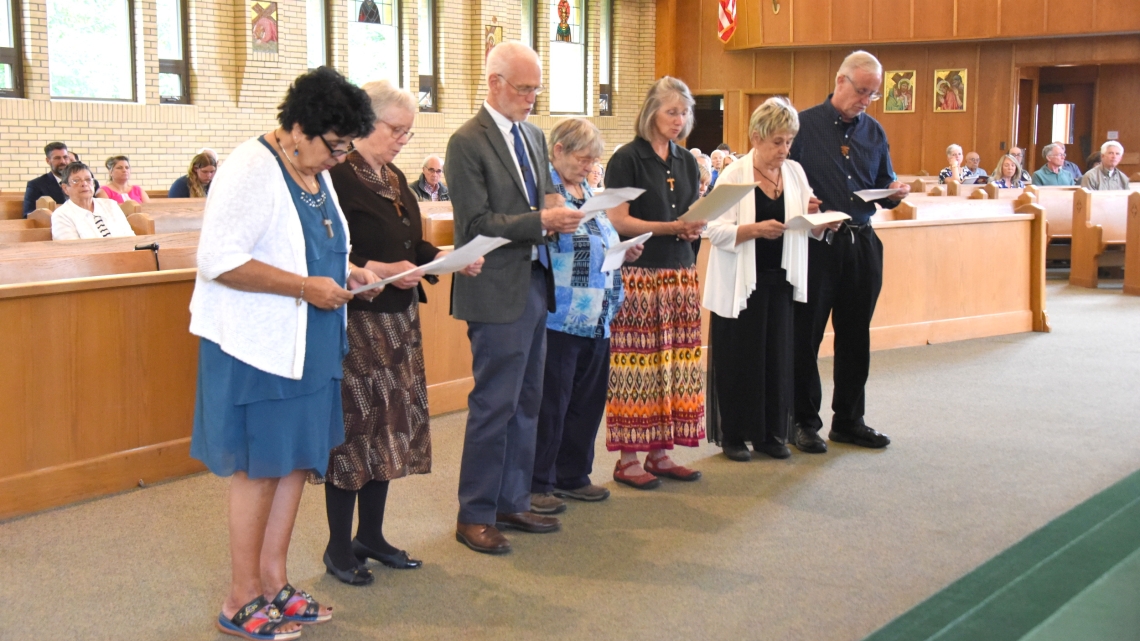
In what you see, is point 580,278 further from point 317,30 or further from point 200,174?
point 317,30

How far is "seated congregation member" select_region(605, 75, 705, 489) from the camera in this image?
4.00 m

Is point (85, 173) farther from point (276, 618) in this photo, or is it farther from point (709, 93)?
point (709, 93)

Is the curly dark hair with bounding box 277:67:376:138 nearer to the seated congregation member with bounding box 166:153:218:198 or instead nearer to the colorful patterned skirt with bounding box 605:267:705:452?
the colorful patterned skirt with bounding box 605:267:705:452

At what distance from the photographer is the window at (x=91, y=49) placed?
38.4 ft

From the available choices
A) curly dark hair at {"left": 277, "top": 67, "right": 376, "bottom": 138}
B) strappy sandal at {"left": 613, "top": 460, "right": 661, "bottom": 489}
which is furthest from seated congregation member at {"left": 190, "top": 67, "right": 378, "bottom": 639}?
strappy sandal at {"left": 613, "top": 460, "right": 661, "bottom": 489}

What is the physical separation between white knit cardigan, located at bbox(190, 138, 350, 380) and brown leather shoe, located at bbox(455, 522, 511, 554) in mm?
1123

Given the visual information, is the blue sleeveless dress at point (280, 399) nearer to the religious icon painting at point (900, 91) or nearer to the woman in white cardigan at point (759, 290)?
the woman in white cardigan at point (759, 290)

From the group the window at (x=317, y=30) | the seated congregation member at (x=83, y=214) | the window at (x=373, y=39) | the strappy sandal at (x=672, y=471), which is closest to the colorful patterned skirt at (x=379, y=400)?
the strappy sandal at (x=672, y=471)

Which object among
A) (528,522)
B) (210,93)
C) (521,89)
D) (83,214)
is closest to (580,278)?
(521,89)

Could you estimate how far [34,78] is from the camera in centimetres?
1123

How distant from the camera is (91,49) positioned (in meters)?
11.9

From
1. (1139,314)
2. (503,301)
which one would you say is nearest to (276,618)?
(503,301)

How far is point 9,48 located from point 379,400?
32.8 feet

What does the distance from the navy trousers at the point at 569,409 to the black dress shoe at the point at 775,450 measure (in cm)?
94
